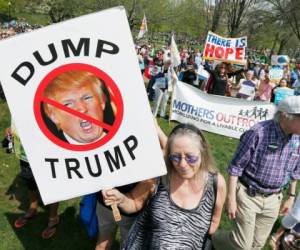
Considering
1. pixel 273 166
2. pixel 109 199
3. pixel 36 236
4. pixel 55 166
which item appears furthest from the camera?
pixel 36 236

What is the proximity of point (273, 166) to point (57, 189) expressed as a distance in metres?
1.85

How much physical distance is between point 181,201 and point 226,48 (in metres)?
10.9

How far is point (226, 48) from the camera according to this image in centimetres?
1280

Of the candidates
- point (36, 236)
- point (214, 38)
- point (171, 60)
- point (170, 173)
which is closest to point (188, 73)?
point (171, 60)

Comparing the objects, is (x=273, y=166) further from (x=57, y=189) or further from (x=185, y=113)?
(x=185, y=113)

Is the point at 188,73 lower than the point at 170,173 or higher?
lower

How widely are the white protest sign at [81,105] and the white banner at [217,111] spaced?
23.0 ft

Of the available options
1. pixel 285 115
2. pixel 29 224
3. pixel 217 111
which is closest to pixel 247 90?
pixel 217 111

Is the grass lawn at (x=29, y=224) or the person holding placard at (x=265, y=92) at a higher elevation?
the grass lawn at (x=29, y=224)

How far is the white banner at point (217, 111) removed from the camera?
352 inches

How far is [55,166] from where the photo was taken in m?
2.27

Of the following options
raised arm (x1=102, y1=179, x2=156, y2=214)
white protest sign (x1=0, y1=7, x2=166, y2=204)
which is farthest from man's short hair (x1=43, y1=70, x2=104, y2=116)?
raised arm (x1=102, y1=179, x2=156, y2=214)

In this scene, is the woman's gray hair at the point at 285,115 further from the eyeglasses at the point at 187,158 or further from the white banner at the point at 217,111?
the white banner at the point at 217,111

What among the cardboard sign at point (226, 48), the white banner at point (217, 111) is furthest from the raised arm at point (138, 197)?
the cardboard sign at point (226, 48)
